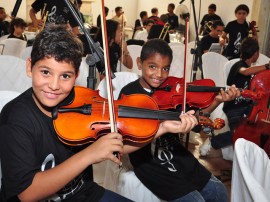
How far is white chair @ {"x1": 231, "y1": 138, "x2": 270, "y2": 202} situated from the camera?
0.81 metres

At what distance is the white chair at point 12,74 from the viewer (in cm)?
209

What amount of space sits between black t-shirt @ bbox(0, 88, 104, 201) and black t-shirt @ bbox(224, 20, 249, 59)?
3745 millimetres

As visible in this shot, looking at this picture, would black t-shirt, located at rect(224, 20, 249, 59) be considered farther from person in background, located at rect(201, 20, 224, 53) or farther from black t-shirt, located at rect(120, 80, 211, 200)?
black t-shirt, located at rect(120, 80, 211, 200)

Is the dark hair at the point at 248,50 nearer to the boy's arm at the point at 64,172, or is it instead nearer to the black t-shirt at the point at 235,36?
the black t-shirt at the point at 235,36

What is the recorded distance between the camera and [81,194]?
1.19m

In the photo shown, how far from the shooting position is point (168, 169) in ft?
4.75

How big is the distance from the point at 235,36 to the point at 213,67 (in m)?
1.76

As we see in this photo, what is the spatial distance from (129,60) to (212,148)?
1112mm

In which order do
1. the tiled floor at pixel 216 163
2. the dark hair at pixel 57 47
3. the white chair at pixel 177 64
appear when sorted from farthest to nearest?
1. the white chair at pixel 177 64
2. the tiled floor at pixel 216 163
3. the dark hair at pixel 57 47

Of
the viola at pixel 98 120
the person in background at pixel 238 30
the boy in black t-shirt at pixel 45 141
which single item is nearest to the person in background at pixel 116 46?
the viola at pixel 98 120

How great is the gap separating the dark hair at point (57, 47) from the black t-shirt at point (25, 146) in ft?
0.48

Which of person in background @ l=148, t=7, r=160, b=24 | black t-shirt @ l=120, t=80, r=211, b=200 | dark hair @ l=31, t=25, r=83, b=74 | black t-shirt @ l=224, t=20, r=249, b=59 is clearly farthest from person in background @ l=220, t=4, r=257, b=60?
dark hair @ l=31, t=25, r=83, b=74

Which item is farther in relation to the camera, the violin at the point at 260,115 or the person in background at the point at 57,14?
the person in background at the point at 57,14

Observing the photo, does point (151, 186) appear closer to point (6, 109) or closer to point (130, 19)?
point (6, 109)
